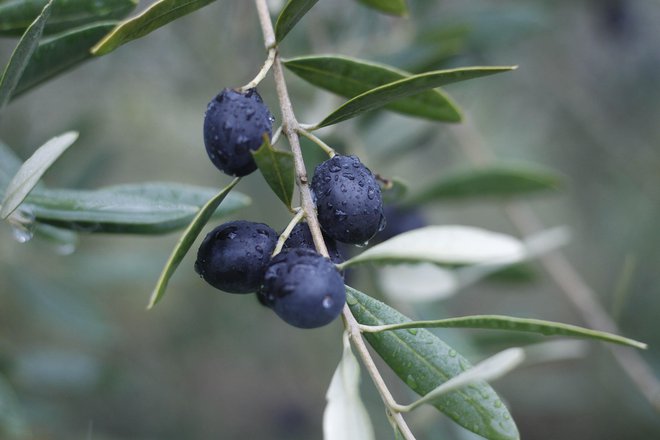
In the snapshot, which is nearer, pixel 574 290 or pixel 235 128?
pixel 235 128

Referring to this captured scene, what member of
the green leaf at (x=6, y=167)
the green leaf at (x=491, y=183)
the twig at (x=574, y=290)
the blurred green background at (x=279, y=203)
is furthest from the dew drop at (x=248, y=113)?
the twig at (x=574, y=290)

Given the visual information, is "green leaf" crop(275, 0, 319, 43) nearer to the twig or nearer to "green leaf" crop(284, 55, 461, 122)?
"green leaf" crop(284, 55, 461, 122)

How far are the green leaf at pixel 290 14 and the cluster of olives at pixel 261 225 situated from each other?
0.15 metres

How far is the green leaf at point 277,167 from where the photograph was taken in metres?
1.05

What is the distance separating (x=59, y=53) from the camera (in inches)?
53.4

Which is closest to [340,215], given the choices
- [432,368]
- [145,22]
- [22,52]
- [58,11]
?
[432,368]

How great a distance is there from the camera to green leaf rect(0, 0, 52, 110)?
1.10 m

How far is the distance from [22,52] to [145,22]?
0.19 metres

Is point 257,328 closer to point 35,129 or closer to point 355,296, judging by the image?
point 35,129

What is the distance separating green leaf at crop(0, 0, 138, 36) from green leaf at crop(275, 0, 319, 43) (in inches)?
11.1

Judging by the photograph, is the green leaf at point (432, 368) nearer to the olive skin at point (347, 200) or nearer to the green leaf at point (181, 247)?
the olive skin at point (347, 200)

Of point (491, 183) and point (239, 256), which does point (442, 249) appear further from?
point (491, 183)

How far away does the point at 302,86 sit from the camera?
2.74 meters

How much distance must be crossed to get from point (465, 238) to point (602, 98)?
9.80ft
